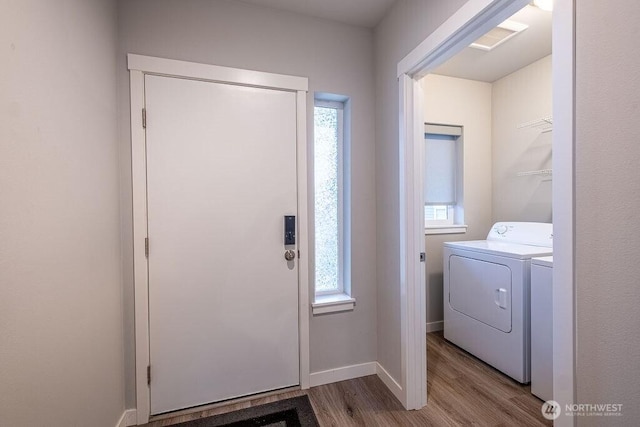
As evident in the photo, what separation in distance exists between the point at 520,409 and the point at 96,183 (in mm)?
2645

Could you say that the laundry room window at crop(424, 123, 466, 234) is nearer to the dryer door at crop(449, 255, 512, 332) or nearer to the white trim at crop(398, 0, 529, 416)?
the dryer door at crop(449, 255, 512, 332)

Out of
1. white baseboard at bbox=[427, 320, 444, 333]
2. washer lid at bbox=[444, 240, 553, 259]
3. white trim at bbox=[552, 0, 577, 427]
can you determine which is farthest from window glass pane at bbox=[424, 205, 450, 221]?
white trim at bbox=[552, 0, 577, 427]

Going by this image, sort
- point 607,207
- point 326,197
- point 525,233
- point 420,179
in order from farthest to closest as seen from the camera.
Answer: point 525,233
point 326,197
point 420,179
point 607,207

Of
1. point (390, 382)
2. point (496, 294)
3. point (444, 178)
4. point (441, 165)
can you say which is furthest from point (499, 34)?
point (390, 382)

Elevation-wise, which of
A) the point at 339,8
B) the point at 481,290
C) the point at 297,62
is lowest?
the point at 481,290

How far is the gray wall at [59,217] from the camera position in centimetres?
81

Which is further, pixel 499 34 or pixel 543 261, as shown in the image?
pixel 499 34

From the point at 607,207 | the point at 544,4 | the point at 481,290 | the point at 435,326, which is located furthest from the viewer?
the point at 435,326

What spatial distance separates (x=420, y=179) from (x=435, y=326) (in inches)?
73.7

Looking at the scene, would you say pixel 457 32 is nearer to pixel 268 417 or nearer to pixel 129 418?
pixel 268 417

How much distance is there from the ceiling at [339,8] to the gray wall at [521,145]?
1739 millimetres

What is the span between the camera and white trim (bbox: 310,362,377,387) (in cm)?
187

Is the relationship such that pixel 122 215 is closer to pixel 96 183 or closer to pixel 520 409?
pixel 96 183

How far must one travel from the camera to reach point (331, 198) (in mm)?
2012
